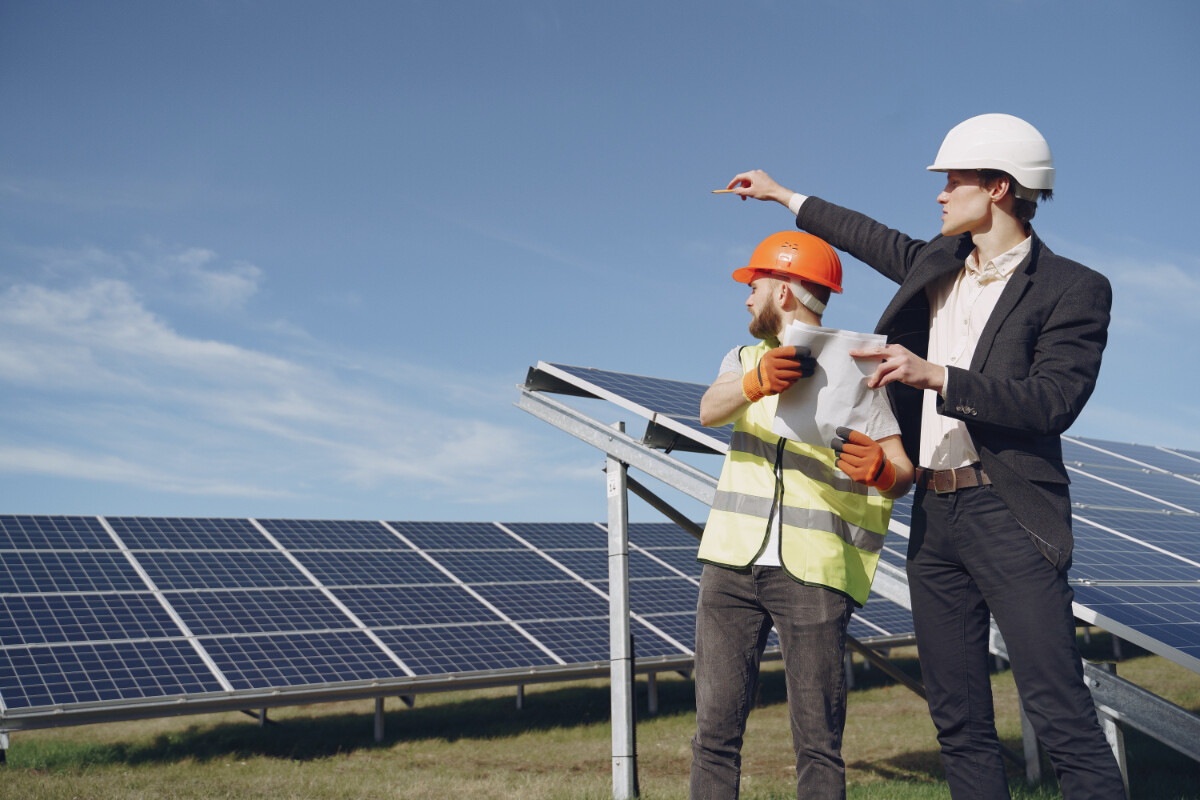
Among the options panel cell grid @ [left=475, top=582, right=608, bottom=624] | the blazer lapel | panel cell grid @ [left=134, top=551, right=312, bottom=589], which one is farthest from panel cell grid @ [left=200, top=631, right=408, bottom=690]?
the blazer lapel

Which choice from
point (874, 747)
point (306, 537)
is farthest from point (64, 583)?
point (874, 747)

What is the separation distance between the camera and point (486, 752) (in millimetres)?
9438

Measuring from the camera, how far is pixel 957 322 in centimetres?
300

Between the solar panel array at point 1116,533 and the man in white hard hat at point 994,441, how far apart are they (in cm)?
159

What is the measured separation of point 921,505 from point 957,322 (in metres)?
0.56

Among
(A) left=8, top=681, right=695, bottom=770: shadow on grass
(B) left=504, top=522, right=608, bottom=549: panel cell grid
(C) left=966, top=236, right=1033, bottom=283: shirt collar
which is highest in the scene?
(C) left=966, top=236, right=1033, bottom=283: shirt collar

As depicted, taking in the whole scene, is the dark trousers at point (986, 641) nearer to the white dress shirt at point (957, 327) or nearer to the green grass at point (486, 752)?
the white dress shirt at point (957, 327)

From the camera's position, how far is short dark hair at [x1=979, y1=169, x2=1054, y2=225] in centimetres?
286

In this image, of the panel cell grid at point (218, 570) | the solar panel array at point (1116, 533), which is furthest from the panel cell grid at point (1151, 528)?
the panel cell grid at point (218, 570)

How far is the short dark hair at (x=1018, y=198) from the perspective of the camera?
2855mm

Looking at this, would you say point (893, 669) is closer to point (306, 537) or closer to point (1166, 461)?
point (1166, 461)

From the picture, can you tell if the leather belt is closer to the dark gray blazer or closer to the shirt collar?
the dark gray blazer

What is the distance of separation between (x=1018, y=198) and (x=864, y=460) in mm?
892

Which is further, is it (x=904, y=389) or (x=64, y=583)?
(x=64, y=583)
